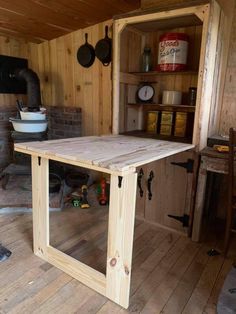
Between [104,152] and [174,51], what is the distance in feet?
3.71

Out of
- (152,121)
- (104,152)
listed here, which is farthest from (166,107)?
(104,152)

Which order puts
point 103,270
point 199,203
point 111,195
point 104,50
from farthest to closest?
point 104,50 → point 199,203 → point 103,270 → point 111,195

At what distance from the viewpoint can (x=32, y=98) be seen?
289cm

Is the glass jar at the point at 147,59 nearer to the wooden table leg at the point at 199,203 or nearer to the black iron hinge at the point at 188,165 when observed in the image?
the black iron hinge at the point at 188,165

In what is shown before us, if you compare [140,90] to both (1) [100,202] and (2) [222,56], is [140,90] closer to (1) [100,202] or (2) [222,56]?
(2) [222,56]

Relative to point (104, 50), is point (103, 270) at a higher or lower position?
lower

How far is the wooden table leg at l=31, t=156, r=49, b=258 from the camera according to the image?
1660 millimetres

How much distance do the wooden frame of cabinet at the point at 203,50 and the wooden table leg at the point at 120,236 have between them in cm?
90

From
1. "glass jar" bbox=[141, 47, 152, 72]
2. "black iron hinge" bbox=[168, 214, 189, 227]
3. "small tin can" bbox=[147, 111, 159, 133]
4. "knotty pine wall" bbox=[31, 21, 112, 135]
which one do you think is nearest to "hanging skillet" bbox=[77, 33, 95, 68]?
"knotty pine wall" bbox=[31, 21, 112, 135]

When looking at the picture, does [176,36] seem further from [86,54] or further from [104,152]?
[104,152]

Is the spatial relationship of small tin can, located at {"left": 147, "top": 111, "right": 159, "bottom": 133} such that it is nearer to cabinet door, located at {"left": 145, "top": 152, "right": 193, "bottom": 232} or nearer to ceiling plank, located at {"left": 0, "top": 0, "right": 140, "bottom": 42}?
cabinet door, located at {"left": 145, "top": 152, "right": 193, "bottom": 232}

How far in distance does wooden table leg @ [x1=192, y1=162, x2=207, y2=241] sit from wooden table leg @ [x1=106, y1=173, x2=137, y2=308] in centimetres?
83

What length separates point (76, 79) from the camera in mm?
3010

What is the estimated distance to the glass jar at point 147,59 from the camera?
2363 millimetres
